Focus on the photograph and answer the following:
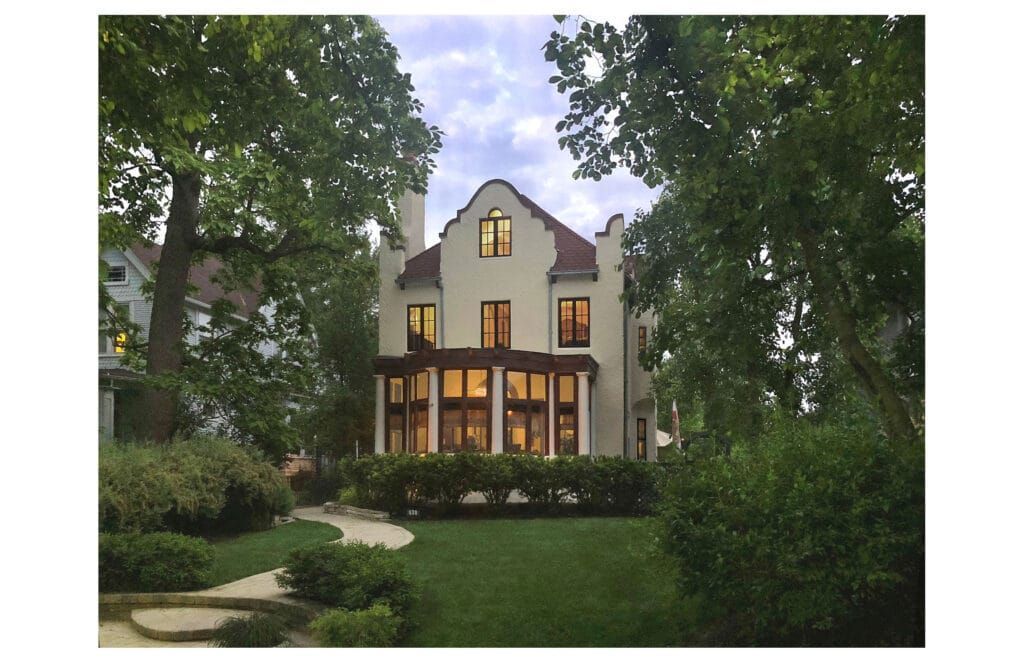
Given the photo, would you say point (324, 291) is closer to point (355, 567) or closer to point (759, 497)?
point (355, 567)

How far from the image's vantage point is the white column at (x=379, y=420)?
5046 mm

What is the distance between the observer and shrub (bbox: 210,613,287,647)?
3354 mm

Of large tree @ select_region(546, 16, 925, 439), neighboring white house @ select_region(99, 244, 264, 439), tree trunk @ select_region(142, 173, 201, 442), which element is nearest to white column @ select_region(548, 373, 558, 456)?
large tree @ select_region(546, 16, 925, 439)

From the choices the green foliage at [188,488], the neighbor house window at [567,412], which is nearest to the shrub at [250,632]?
the green foliage at [188,488]

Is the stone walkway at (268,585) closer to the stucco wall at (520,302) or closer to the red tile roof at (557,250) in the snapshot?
the stucco wall at (520,302)

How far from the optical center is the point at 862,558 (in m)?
3.00

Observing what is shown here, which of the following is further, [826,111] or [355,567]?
[826,111]

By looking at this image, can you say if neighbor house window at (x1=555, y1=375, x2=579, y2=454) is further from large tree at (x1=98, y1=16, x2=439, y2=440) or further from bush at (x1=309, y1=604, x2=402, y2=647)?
bush at (x1=309, y1=604, x2=402, y2=647)

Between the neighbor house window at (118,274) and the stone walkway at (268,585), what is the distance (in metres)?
1.94

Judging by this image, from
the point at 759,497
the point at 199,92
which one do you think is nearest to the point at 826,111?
the point at 759,497

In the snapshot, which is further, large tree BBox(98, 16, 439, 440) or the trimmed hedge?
the trimmed hedge

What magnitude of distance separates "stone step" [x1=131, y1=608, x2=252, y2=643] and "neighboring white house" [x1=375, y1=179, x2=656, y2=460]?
5.76ft

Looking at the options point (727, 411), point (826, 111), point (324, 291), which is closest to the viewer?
point (826, 111)

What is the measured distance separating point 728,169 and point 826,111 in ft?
2.00
